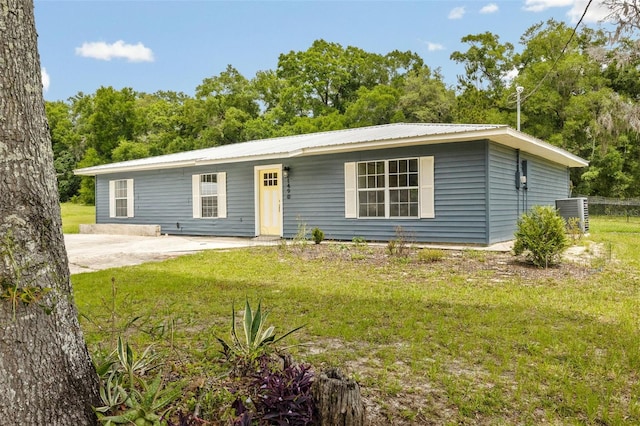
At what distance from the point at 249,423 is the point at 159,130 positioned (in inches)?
1365

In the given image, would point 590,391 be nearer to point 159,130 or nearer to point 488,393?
point 488,393

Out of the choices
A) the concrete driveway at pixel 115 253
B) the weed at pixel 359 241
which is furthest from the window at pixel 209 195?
the weed at pixel 359 241

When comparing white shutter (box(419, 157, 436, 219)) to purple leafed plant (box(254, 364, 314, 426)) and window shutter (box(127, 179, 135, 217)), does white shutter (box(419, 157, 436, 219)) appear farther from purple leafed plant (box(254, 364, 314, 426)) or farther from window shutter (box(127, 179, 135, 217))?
window shutter (box(127, 179, 135, 217))

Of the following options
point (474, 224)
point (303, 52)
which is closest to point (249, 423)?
point (474, 224)

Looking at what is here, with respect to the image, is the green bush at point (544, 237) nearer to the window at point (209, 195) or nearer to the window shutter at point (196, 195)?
the window at point (209, 195)

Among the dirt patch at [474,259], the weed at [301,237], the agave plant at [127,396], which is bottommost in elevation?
the dirt patch at [474,259]

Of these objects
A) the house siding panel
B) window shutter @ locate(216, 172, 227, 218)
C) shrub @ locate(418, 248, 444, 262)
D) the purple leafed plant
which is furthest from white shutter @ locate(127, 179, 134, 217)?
the purple leafed plant

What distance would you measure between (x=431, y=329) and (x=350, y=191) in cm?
709

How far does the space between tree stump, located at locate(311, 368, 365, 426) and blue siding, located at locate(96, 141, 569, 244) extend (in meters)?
7.86

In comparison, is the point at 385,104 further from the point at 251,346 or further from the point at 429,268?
the point at 251,346

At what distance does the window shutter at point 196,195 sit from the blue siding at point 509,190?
330 inches

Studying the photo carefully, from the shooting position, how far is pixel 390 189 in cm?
999

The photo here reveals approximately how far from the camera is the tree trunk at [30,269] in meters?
1.54

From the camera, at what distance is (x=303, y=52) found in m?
33.6
